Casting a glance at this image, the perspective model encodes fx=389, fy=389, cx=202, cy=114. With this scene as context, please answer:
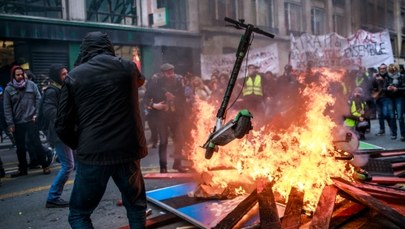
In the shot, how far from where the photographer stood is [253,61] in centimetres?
1362

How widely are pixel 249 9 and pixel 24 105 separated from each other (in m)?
9.52

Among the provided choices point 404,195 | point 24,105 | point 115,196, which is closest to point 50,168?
point 24,105

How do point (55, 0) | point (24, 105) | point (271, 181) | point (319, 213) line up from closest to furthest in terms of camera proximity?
point (319, 213) < point (271, 181) < point (24, 105) < point (55, 0)

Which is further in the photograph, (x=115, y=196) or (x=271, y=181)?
(x=115, y=196)

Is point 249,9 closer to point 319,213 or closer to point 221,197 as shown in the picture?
point 221,197

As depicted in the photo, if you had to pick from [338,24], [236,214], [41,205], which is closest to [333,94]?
[338,24]

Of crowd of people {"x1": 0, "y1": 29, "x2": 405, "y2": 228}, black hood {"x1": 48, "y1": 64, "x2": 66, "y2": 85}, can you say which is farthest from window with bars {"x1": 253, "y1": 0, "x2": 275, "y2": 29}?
black hood {"x1": 48, "y1": 64, "x2": 66, "y2": 85}

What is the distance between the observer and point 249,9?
1419cm

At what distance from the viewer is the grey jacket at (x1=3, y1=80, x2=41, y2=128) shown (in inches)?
267

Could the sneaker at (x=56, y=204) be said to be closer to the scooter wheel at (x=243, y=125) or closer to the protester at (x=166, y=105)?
the protester at (x=166, y=105)

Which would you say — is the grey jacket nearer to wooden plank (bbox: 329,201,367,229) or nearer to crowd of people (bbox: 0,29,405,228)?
crowd of people (bbox: 0,29,405,228)

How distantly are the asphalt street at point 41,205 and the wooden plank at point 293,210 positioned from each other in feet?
3.56

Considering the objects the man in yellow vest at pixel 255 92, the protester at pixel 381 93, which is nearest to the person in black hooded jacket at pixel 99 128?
the man in yellow vest at pixel 255 92

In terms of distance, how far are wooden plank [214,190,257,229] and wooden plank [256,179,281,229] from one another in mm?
85
